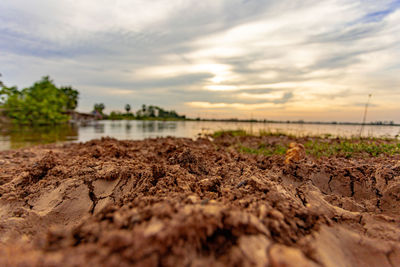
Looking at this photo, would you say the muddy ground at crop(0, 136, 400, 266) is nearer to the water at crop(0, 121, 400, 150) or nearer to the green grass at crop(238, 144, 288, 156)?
the green grass at crop(238, 144, 288, 156)

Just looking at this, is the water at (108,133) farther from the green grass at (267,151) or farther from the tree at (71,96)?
the tree at (71,96)

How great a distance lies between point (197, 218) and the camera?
1.06 meters

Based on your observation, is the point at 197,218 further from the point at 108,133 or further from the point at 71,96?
the point at 71,96

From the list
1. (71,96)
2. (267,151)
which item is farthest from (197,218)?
(71,96)

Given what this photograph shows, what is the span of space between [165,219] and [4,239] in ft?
6.32

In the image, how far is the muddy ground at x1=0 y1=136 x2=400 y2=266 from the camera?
919 millimetres

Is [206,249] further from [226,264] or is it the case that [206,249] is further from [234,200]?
[234,200]

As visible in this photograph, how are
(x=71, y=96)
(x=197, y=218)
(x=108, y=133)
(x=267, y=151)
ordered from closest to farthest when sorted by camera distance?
(x=197, y=218) < (x=267, y=151) < (x=108, y=133) < (x=71, y=96)

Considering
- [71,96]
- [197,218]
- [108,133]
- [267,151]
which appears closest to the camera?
[197,218]

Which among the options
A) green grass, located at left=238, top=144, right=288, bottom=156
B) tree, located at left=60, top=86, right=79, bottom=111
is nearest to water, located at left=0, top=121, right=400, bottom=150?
green grass, located at left=238, top=144, right=288, bottom=156

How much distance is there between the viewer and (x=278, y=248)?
3.29 ft

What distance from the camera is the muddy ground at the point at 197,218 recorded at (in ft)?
3.02

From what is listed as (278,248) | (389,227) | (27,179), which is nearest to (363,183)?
(389,227)

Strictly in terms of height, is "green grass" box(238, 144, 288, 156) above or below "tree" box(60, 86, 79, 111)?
below
